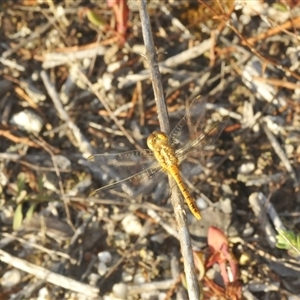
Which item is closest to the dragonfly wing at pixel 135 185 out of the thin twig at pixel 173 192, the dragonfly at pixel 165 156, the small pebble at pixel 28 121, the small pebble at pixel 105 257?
the dragonfly at pixel 165 156

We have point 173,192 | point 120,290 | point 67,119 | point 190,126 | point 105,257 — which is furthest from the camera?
point 67,119

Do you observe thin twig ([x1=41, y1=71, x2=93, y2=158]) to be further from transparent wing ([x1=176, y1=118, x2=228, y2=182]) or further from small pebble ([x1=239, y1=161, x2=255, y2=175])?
small pebble ([x1=239, y1=161, x2=255, y2=175])

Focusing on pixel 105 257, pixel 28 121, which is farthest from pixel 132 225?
pixel 28 121

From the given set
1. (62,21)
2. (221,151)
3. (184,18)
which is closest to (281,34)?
(184,18)

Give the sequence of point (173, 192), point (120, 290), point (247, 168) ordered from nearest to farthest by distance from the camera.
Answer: point (173, 192)
point (120, 290)
point (247, 168)

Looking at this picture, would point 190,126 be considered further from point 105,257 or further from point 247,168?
point 105,257
